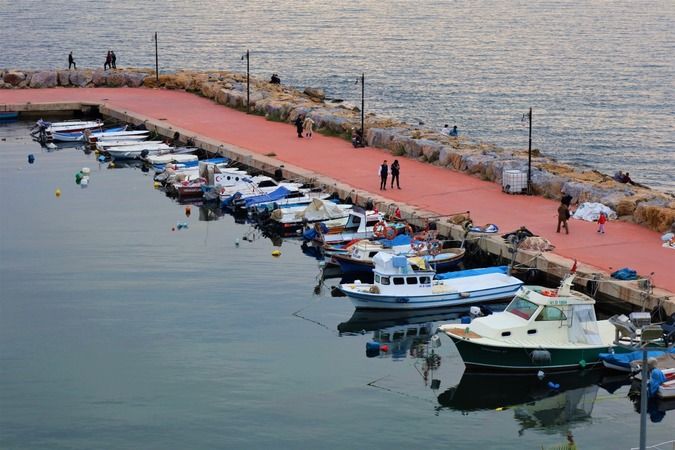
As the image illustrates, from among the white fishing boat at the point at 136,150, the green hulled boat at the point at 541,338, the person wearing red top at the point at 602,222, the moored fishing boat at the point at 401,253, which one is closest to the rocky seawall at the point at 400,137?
the person wearing red top at the point at 602,222

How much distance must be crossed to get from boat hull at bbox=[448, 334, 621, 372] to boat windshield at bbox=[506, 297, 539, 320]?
117 centimetres

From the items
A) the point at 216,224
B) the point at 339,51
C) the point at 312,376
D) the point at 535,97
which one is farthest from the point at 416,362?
the point at 339,51

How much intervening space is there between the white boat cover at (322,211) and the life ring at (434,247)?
6292 mm

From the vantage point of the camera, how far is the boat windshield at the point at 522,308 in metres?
37.9

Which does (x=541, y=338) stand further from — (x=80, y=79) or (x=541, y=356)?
(x=80, y=79)

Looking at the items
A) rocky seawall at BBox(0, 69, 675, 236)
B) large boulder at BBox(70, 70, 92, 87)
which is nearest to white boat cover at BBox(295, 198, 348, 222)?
rocky seawall at BBox(0, 69, 675, 236)

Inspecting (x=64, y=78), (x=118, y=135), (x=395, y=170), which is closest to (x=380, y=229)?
(x=395, y=170)

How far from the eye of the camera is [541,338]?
37.5 m

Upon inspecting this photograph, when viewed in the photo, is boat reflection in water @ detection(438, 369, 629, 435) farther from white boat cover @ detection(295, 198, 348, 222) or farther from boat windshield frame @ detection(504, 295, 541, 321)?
white boat cover @ detection(295, 198, 348, 222)

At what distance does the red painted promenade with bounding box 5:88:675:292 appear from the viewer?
148 ft

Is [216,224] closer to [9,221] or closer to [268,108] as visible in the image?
[9,221]

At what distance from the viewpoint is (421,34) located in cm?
14612

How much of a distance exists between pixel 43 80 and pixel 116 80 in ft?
16.7

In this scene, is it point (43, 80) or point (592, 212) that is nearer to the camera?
point (592, 212)
